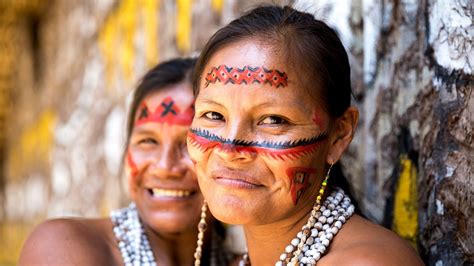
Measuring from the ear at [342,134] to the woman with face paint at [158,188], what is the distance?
0.73 meters

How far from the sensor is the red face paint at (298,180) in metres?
2.12

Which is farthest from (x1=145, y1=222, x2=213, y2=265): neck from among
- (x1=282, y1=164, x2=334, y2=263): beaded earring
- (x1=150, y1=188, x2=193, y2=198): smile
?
(x1=282, y1=164, x2=334, y2=263): beaded earring

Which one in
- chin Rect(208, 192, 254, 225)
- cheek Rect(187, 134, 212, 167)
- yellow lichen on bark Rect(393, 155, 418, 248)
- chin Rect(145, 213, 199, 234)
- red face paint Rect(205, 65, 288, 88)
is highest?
red face paint Rect(205, 65, 288, 88)

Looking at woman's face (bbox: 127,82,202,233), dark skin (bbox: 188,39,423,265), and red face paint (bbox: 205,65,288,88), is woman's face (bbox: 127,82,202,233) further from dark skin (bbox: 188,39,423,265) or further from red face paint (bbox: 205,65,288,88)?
red face paint (bbox: 205,65,288,88)

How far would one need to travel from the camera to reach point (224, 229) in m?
3.44

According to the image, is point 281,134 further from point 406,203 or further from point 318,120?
point 406,203

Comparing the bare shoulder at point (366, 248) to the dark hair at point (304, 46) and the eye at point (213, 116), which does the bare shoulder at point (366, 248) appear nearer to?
the dark hair at point (304, 46)

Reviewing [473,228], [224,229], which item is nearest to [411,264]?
[473,228]

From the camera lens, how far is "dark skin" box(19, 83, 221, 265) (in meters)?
2.82

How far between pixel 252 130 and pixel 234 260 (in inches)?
43.5

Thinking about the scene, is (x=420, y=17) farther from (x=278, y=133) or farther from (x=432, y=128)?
(x=278, y=133)

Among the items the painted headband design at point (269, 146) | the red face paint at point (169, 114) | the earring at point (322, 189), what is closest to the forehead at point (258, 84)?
the painted headband design at point (269, 146)

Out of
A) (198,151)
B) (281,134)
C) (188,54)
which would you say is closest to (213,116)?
(198,151)

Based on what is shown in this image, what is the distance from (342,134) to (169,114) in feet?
2.81
